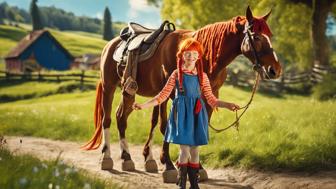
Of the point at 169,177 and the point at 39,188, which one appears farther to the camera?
the point at 169,177

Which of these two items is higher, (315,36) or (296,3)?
(296,3)

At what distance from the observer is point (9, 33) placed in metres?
95.7

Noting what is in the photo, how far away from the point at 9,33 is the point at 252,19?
9663 cm

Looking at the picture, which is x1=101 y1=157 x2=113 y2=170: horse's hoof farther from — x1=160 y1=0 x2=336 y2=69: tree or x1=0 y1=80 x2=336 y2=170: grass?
x1=160 y1=0 x2=336 y2=69: tree

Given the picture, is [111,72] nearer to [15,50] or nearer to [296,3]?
[296,3]

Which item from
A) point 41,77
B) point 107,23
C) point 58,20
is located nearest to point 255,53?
point 41,77

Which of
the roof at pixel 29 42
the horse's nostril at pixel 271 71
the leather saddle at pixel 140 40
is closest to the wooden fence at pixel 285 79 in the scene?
the leather saddle at pixel 140 40

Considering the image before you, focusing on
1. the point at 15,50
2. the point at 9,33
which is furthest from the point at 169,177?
the point at 9,33

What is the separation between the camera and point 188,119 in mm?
5914

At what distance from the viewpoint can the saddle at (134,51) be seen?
7.56 m

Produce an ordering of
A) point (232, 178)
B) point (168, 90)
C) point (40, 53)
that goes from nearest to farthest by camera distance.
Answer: point (168, 90), point (232, 178), point (40, 53)

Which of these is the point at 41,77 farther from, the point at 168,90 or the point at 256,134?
the point at 168,90

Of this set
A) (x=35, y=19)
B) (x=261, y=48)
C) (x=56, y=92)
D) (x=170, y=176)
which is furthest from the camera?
(x=35, y=19)

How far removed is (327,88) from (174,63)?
1622cm
